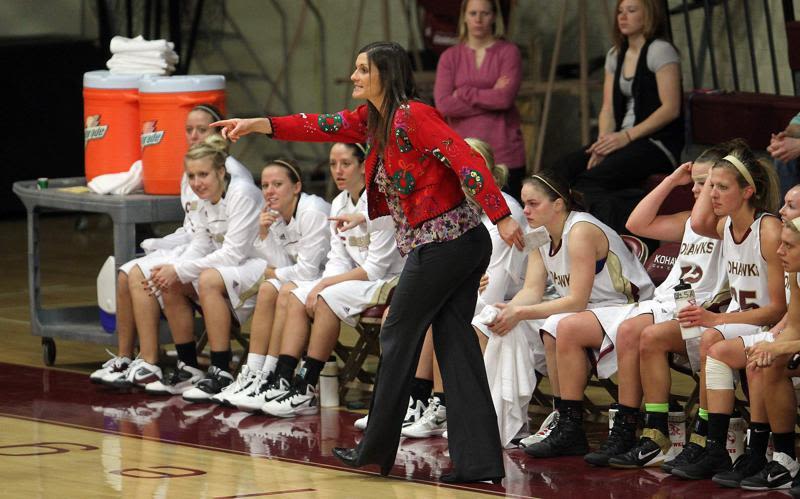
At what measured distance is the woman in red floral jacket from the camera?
5.31 metres

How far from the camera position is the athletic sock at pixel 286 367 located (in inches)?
267

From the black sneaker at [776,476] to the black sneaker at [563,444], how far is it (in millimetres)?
778

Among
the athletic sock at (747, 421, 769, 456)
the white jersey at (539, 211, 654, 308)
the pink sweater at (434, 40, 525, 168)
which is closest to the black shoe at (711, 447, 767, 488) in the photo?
the athletic sock at (747, 421, 769, 456)

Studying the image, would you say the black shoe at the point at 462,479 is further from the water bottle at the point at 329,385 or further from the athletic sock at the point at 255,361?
the athletic sock at the point at 255,361

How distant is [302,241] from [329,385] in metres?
0.68

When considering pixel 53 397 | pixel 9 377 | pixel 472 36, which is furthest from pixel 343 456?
pixel 472 36

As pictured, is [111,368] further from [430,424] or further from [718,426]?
[718,426]

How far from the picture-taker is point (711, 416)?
213 inches

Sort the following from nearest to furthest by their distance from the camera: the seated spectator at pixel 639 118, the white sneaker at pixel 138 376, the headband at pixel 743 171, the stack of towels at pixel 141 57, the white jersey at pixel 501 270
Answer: the headband at pixel 743 171 < the white jersey at pixel 501 270 < the white sneaker at pixel 138 376 < the seated spectator at pixel 639 118 < the stack of towels at pixel 141 57

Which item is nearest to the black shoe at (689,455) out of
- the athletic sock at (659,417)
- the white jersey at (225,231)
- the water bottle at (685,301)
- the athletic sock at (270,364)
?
the athletic sock at (659,417)

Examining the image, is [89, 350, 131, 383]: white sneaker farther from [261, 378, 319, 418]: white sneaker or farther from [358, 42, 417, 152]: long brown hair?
[358, 42, 417, 152]: long brown hair

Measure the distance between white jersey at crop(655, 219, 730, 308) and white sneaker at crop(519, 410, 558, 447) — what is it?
62 cm

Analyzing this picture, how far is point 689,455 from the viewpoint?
5.49m

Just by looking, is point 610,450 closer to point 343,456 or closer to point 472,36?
point 343,456
